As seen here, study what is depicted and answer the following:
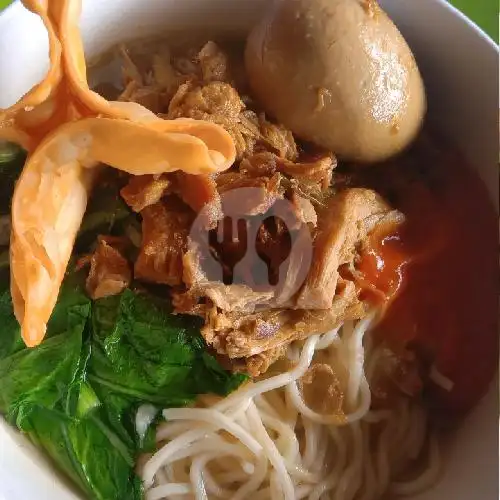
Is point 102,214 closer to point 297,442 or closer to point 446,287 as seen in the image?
point 297,442

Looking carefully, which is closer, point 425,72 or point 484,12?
point 425,72

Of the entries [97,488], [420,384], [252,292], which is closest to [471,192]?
[420,384]

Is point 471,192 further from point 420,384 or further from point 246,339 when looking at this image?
point 246,339

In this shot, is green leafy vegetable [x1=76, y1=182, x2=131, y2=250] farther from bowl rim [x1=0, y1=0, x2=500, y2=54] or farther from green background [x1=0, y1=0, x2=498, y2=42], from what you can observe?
green background [x1=0, y1=0, x2=498, y2=42]

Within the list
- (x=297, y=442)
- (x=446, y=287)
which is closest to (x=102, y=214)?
(x=297, y=442)

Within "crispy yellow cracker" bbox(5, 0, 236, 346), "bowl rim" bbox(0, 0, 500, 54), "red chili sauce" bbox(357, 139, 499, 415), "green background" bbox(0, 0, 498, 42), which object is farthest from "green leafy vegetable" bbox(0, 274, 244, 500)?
"green background" bbox(0, 0, 498, 42)

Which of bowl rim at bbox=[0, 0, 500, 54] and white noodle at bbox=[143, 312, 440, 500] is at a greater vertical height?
bowl rim at bbox=[0, 0, 500, 54]

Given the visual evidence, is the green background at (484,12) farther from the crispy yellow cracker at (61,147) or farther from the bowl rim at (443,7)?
the crispy yellow cracker at (61,147)
